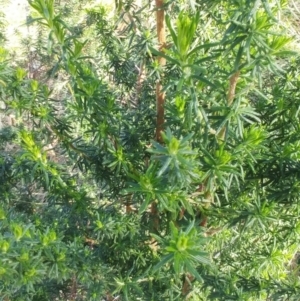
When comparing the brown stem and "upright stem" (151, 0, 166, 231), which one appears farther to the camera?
"upright stem" (151, 0, 166, 231)

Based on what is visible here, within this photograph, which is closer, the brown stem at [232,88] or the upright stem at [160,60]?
the brown stem at [232,88]

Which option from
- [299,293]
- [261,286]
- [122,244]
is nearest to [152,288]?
[122,244]

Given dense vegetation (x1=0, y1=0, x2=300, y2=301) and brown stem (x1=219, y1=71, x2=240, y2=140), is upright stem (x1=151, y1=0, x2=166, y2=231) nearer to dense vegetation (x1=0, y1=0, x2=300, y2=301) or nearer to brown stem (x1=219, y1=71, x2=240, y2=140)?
dense vegetation (x1=0, y1=0, x2=300, y2=301)

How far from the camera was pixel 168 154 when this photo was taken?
108cm

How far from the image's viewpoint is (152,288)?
177 cm

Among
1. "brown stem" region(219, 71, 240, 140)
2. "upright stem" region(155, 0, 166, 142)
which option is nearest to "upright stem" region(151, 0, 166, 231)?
"upright stem" region(155, 0, 166, 142)

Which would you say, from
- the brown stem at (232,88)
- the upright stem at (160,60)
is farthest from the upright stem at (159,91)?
the brown stem at (232,88)

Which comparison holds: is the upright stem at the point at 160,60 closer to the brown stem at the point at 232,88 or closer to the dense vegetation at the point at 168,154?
the dense vegetation at the point at 168,154

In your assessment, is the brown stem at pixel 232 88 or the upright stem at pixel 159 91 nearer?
the brown stem at pixel 232 88

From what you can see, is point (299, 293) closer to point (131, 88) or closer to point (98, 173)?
point (98, 173)

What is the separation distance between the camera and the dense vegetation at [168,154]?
1.12 meters

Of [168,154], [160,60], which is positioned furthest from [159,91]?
[168,154]

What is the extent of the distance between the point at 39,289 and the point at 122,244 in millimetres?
494

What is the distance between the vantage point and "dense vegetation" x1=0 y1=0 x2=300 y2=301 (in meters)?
1.12
